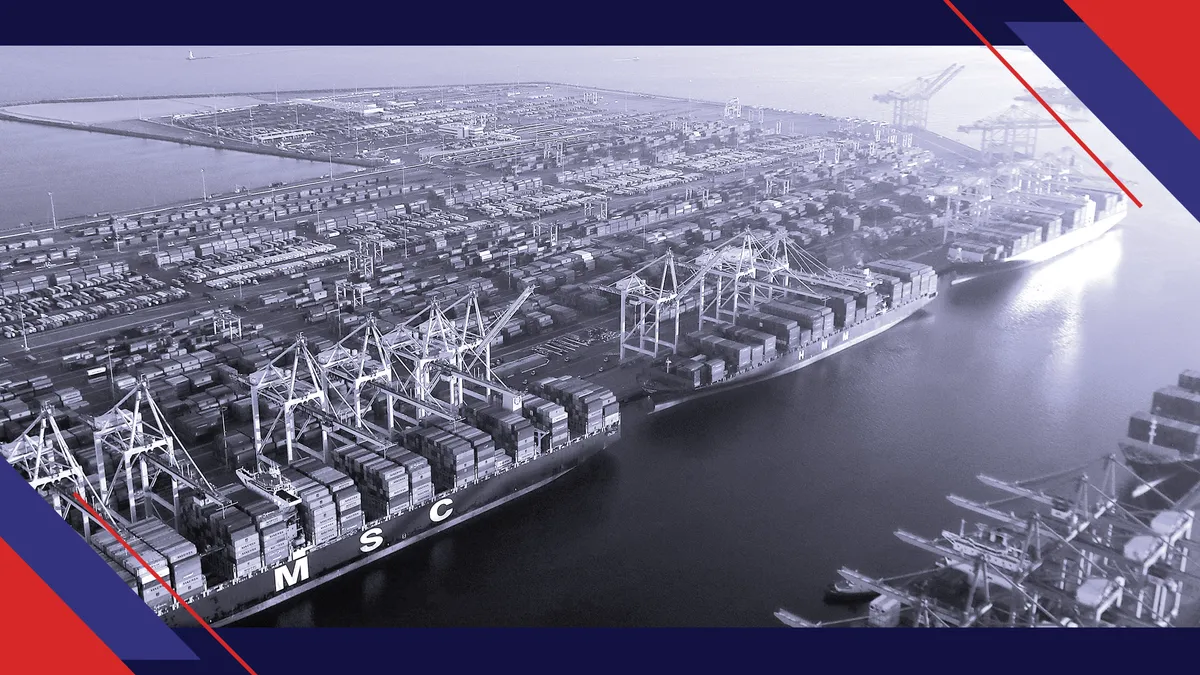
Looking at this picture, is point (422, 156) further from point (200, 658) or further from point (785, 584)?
point (200, 658)

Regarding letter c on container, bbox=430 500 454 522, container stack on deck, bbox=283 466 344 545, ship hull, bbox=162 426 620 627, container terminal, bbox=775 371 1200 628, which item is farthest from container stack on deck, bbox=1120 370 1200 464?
container stack on deck, bbox=283 466 344 545

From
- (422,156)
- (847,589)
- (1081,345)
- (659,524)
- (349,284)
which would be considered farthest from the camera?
(422,156)

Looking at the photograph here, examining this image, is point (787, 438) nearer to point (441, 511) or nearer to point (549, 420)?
point (549, 420)

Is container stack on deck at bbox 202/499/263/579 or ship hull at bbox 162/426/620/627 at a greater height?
container stack on deck at bbox 202/499/263/579

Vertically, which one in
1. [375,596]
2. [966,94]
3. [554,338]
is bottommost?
[375,596]

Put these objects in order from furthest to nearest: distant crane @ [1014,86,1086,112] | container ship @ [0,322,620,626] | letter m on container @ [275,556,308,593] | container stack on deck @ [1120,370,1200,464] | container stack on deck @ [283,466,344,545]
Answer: container stack on deck @ [1120,370,1200,464] < container stack on deck @ [283,466,344,545] < letter m on container @ [275,556,308,593] < container ship @ [0,322,620,626] < distant crane @ [1014,86,1086,112]

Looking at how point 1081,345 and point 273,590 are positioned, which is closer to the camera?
point 273,590

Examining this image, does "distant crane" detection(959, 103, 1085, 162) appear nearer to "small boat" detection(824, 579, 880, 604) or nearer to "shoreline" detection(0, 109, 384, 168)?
"small boat" detection(824, 579, 880, 604)

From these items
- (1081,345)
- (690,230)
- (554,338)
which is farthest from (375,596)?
(690,230)
